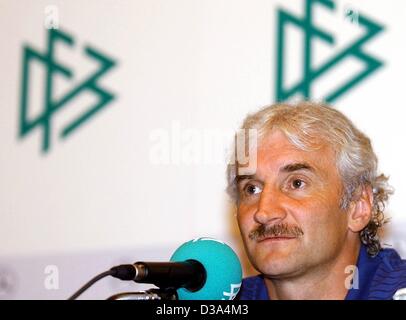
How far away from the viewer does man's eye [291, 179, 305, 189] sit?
6.65ft

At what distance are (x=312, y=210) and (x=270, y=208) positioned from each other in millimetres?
134

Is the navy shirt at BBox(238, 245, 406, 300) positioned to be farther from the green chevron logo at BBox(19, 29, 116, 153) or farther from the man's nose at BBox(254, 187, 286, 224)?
the green chevron logo at BBox(19, 29, 116, 153)

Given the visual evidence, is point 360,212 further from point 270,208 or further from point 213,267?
point 213,267

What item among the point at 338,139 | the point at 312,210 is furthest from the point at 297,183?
the point at 338,139

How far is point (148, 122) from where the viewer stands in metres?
2.76

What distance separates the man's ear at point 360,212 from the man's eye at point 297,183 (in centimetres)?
21

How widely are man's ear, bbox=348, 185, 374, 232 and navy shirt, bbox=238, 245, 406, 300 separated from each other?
0.09 metres

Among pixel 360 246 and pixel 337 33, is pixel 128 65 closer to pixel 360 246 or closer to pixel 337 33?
pixel 337 33

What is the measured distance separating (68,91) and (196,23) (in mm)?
624

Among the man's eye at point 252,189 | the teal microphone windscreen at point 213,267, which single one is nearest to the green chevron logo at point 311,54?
the man's eye at point 252,189

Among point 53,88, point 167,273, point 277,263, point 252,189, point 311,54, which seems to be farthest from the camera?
point 53,88

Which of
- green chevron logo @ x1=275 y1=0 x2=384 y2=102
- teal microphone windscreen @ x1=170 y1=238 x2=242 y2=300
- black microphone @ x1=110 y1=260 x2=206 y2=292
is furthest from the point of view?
green chevron logo @ x1=275 y1=0 x2=384 y2=102

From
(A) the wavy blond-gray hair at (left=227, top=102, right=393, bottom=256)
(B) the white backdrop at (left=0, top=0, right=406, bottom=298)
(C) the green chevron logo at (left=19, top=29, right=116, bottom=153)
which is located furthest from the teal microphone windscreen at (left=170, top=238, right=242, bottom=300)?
(C) the green chevron logo at (left=19, top=29, right=116, bottom=153)

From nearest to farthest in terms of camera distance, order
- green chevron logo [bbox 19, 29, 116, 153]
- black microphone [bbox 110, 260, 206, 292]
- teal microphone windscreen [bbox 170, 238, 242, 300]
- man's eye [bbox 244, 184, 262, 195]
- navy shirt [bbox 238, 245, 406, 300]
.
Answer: black microphone [bbox 110, 260, 206, 292]
teal microphone windscreen [bbox 170, 238, 242, 300]
navy shirt [bbox 238, 245, 406, 300]
man's eye [bbox 244, 184, 262, 195]
green chevron logo [bbox 19, 29, 116, 153]
